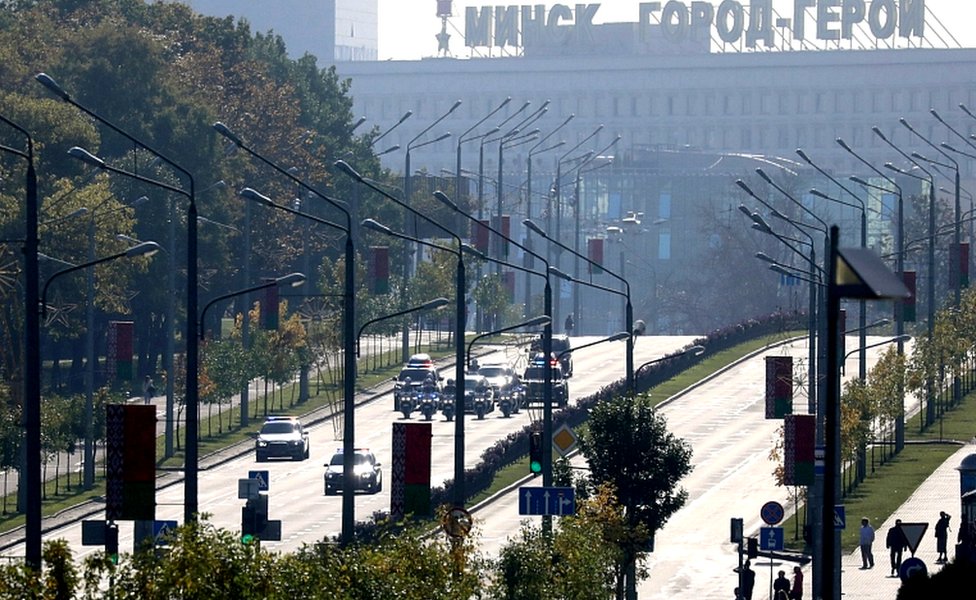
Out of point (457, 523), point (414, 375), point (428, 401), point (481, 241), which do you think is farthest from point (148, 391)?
point (457, 523)

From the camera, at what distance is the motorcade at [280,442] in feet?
290

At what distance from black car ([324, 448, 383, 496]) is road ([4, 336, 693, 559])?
408 mm

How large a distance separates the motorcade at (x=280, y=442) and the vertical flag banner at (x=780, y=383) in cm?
1665

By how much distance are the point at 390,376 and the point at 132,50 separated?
60.7 ft

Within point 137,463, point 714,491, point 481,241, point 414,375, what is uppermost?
point 481,241

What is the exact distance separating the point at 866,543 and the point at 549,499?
1529 centimetres

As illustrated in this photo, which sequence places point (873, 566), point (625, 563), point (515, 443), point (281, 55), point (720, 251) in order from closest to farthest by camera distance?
point (625, 563) → point (873, 566) → point (515, 443) → point (281, 55) → point (720, 251)

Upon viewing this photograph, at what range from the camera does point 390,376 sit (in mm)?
112938

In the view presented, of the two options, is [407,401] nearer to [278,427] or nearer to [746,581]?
[278,427]

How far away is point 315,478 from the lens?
8431cm

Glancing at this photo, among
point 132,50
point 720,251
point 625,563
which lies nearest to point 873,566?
point 625,563

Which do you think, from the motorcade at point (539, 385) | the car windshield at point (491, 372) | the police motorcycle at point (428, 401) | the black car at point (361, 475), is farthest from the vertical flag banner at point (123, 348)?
the car windshield at point (491, 372)

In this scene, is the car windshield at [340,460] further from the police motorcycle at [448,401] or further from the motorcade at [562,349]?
the motorcade at [562,349]

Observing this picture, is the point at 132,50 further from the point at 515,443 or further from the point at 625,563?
the point at 625,563
